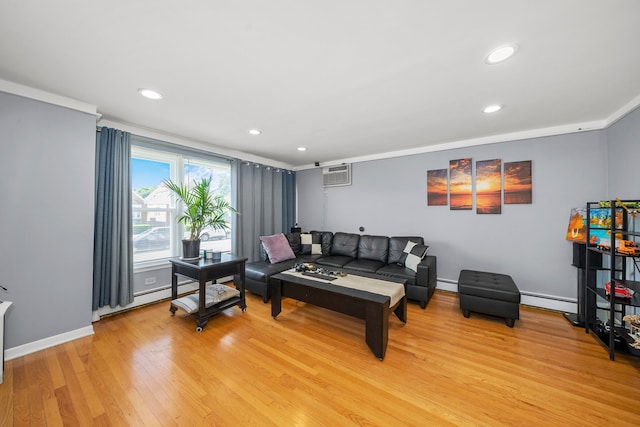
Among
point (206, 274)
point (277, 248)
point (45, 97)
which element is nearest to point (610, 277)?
point (277, 248)

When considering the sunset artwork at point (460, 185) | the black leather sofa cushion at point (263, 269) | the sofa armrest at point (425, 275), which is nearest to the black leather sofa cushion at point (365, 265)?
the sofa armrest at point (425, 275)

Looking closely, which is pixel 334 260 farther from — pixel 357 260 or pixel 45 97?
pixel 45 97

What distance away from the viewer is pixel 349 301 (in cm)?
226

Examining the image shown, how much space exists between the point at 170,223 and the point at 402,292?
135 inches

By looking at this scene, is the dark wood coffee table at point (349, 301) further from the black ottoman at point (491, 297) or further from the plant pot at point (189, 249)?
the plant pot at point (189, 249)

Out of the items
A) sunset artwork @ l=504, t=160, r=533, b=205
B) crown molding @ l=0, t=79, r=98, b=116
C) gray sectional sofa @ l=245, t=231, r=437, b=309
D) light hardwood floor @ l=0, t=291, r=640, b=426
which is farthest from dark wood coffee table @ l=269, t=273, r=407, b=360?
crown molding @ l=0, t=79, r=98, b=116

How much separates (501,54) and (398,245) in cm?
279

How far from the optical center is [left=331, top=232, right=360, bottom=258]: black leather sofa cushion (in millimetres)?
4203

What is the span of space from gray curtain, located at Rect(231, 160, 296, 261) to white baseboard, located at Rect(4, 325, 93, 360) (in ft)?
6.75

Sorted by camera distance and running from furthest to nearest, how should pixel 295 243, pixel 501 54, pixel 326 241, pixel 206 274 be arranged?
pixel 326 241 < pixel 295 243 < pixel 206 274 < pixel 501 54

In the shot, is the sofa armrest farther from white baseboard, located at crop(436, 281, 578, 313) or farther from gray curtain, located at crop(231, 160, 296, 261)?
gray curtain, located at crop(231, 160, 296, 261)

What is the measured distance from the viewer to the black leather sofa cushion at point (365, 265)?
3471 millimetres

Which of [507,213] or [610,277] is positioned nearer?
[610,277]

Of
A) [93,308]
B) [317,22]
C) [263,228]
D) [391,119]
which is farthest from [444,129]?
[93,308]
